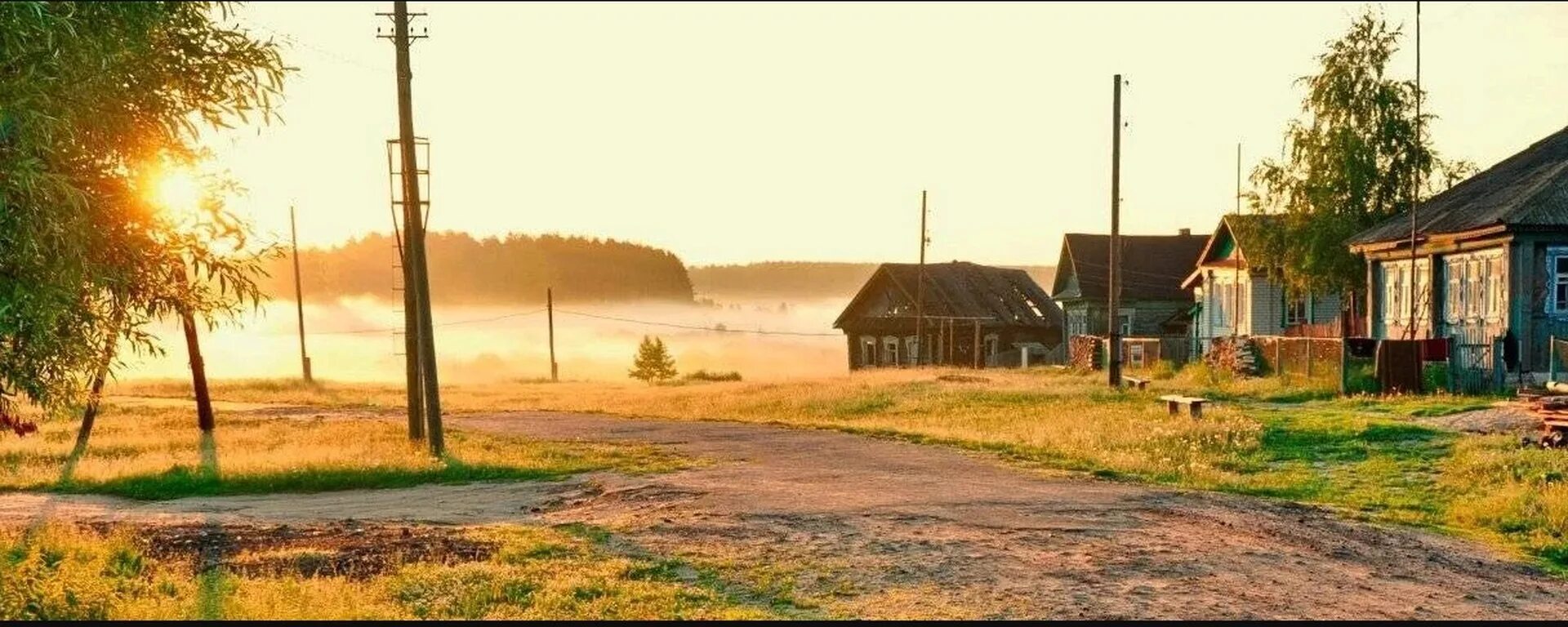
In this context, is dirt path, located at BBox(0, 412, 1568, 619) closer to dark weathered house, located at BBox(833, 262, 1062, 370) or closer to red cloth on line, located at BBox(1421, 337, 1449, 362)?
red cloth on line, located at BBox(1421, 337, 1449, 362)

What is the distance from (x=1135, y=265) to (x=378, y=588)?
57527mm

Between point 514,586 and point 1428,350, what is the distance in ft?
82.6

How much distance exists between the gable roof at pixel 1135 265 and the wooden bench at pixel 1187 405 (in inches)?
1407

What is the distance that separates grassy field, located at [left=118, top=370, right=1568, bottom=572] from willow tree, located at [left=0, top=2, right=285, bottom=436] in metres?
12.4

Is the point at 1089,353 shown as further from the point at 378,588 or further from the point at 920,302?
the point at 378,588

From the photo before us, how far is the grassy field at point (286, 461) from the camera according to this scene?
21.4 metres

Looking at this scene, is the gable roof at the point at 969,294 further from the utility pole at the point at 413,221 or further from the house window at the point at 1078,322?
the utility pole at the point at 413,221

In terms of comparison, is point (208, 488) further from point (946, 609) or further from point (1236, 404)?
point (1236, 404)

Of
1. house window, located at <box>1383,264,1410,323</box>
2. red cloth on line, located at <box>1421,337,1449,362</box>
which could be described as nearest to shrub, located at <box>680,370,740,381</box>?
house window, located at <box>1383,264,1410,323</box>

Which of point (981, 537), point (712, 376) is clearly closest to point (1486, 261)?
point (981, 537)

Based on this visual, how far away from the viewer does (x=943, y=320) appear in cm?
6156

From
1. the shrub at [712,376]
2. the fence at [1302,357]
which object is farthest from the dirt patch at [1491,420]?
the shrub at [712,376]

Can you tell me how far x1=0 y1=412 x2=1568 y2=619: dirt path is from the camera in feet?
34.1

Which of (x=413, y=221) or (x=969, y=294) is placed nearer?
(x=413, y=221)
